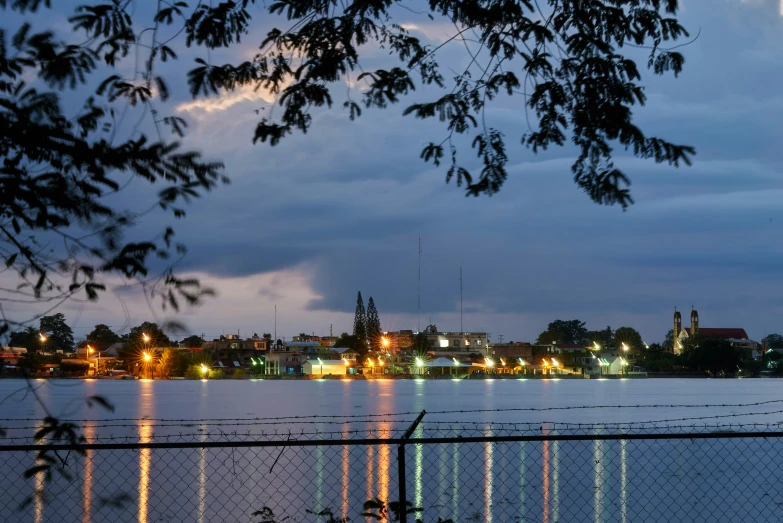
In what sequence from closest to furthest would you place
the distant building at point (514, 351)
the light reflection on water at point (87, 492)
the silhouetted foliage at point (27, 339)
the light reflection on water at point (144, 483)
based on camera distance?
the silhouetted foliage at point (27, 339)
the light reflection on water at point (87, 492)
the light reflection on water at point (144, 483)
the distant building at point (514, 351)

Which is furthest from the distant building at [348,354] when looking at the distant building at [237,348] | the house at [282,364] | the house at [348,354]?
the distant building at [237,348]

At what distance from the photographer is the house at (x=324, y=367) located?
17362cm

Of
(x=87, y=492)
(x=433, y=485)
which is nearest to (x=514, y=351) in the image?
(x=433, y=485)

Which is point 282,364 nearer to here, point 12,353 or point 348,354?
point 348,354

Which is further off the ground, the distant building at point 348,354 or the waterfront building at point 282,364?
the distant building at point 348,354

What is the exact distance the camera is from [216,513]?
2109cm

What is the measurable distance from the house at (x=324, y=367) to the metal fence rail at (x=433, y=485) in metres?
137

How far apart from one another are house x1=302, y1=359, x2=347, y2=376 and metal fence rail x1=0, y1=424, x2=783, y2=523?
136813mm

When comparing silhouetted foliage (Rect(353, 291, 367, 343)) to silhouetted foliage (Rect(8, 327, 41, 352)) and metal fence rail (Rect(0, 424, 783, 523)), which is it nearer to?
metal fence rail (Rect(0, 424, 783, 523))

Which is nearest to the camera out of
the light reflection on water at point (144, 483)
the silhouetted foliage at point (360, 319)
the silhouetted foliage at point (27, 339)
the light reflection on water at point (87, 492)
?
the silhouetted foliage at point (27, 339)

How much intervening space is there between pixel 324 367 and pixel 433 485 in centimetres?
14929

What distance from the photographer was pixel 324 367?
173500mm

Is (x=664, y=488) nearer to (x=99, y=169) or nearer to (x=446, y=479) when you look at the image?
(x=446, y=479)

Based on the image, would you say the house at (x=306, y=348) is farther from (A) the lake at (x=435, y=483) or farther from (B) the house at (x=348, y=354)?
(A) the lake at (x=435, y=483)
